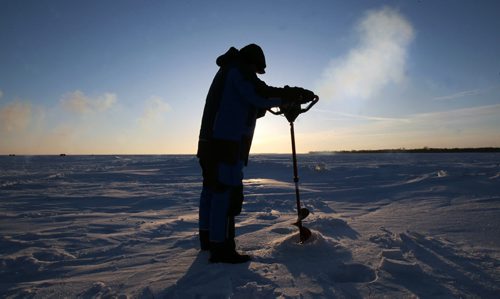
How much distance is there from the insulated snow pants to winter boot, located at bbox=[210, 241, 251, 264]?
45 mm

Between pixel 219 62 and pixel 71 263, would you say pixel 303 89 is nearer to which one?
pixel 219 62

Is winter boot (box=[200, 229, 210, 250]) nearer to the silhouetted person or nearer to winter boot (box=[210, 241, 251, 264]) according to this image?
the silhouetted person

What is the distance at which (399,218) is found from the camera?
370 cm

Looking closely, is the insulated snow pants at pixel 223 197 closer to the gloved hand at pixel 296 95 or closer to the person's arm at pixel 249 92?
the person's arm at pixel 249 92

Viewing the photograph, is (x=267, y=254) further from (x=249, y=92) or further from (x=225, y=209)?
(x=249, y=92)

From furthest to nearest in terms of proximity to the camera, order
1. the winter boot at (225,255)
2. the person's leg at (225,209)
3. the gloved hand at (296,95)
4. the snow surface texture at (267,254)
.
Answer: the gloved hand at (296,95)
the person's leg at (225,209)
the winter boot at (225,255)
the snow surface texture at (267,254)

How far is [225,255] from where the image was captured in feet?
7.67

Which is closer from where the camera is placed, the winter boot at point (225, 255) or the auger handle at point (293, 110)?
the winter boot at point (225, 255)

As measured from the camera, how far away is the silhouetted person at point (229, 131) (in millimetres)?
2504

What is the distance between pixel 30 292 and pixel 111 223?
6.76ft

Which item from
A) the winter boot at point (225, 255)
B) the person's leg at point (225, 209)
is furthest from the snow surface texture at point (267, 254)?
the person's leg at point (225, 209)

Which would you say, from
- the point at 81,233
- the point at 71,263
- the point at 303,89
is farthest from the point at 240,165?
the point at 81,233

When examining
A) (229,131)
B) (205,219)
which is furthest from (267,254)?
(229,131)

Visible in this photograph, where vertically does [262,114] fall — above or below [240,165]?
above
